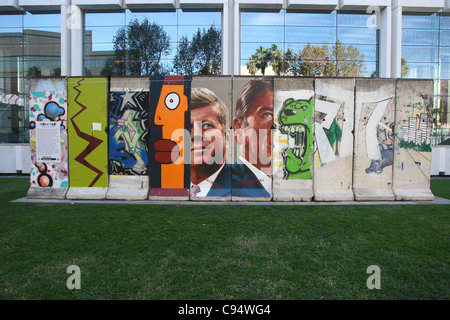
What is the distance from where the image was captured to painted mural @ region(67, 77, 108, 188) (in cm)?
813

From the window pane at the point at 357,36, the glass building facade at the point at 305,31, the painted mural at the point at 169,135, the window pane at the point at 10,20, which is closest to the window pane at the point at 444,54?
the glass building facade at the point at 305,31

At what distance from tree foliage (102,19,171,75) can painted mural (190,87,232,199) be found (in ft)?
27.4

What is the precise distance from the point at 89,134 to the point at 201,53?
9.03 m

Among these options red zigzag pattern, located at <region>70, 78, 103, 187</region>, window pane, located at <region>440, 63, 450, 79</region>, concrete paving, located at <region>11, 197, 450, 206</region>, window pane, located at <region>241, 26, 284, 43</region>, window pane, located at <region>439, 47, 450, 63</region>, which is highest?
window pane, located at <region>241, 26, 284, 43</region>

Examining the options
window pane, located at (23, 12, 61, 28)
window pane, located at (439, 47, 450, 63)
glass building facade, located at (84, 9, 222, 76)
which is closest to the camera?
glass building facade, located at (84, 9, 222, 76)

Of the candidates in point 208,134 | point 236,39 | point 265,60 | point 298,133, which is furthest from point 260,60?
point 208,134

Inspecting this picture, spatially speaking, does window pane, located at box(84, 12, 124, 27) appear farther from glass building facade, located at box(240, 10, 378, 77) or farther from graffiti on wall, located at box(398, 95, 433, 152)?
graffiti on wall, located at box(398, 95, 433, 152)

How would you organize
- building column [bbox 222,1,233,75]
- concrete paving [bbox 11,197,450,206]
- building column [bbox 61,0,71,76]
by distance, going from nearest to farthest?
concrete paving [bbox 11,197,450,206] < building column [bbox 222,1,233,75] < building column [bbox 61,0,71,76]

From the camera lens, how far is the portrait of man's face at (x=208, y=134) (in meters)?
8.05

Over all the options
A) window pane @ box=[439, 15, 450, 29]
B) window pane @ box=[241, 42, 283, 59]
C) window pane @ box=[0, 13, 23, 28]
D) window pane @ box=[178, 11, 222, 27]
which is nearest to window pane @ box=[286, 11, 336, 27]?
window pane @ box=[241, 42, 283, 59]

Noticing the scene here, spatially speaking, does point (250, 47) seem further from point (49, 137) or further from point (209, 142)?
point (49, 137)

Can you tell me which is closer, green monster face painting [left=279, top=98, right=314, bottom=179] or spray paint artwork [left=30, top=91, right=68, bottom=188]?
green monster face painting [left=279, top=98, right=314, bottom=179]

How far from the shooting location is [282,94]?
802 centimetres

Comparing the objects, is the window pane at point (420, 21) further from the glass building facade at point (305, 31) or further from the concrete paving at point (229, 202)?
the concrete paving at point (229, 202)
